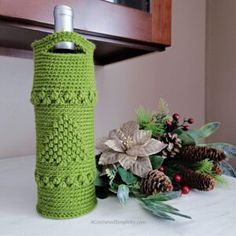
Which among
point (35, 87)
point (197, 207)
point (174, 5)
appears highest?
point (174, 5)

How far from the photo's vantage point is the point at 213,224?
12.4 inches

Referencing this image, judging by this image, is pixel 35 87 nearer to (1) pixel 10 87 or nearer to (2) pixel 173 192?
(2) pixel 173 192

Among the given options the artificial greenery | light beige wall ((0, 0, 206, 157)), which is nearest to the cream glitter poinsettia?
the artificial greenery

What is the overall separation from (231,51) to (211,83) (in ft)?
0.52

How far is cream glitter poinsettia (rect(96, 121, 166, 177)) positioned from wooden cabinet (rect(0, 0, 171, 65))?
212 millimetres

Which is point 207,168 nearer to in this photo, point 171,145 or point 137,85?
point 171,145

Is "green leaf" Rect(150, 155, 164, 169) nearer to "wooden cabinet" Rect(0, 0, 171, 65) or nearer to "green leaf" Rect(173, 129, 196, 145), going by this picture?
"green leaf" Rect(173, 129, 196, 145)

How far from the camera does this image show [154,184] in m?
0.38

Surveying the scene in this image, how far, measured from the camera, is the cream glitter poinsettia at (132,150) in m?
0.41

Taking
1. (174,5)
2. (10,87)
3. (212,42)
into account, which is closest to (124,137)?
(10,87)

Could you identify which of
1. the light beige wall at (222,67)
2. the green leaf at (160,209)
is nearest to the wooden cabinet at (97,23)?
the green leaf at (160,209)

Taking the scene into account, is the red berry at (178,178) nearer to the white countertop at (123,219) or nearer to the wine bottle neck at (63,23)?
the white countertop at (123,219)

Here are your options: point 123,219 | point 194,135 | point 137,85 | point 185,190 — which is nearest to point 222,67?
point 137,85

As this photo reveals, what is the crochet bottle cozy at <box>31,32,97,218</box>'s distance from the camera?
312mm
